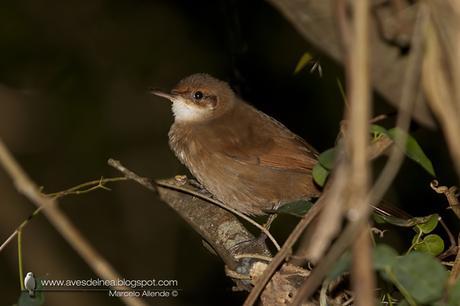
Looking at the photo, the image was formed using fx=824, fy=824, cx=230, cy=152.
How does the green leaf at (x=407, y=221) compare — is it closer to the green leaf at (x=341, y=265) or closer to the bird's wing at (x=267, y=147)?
the green leaf at (x=341, y=265)

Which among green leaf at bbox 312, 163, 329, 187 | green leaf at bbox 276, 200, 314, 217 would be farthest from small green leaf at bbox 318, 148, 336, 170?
green leaf at bbox 276, 200, 314, 217

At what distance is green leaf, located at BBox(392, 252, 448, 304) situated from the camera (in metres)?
2.45

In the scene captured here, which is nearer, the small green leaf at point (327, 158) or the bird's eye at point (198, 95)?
the small green leaf at point (327, 158)

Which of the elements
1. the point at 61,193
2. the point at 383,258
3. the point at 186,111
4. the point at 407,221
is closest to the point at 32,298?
the point at 61,193

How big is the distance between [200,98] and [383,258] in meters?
3.49

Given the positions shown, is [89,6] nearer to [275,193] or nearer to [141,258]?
[141,258]

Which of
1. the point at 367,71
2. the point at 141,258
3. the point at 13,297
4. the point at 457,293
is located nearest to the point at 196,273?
the point at 141,258

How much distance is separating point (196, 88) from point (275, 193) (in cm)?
104

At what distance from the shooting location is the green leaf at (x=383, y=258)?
239 cm

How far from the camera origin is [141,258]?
804 centimetres

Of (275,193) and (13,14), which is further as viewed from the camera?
(13,14)

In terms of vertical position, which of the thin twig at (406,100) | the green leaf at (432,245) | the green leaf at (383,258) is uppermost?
the thin twig at (406,100)

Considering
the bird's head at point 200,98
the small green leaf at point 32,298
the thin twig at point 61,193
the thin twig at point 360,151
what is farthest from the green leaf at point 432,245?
the bird's head at point 200,98

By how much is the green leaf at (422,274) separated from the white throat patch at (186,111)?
331 centimetres
